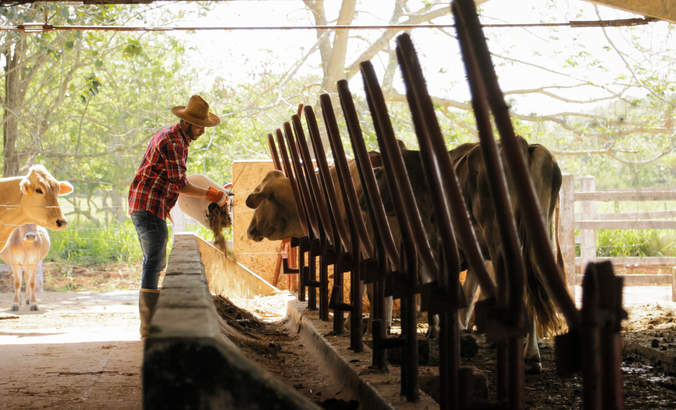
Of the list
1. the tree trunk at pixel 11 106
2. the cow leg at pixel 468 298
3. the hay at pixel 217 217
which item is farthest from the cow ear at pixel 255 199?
the tree trunk at pixel 11 106

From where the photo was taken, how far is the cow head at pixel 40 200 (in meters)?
9.28

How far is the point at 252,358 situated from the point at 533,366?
1.70 m

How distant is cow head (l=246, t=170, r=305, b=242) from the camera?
6723 millimetres

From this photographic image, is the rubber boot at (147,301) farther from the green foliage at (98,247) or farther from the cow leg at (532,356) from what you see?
the green foliage at (98,247)

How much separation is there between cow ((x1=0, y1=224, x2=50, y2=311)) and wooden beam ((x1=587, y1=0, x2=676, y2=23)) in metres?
7.54

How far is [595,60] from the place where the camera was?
663 inches

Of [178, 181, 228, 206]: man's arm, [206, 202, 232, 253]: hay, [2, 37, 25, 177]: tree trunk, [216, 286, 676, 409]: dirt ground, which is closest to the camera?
[216, 286, 676, 409]: dirt ground

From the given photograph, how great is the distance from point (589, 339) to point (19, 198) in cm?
877

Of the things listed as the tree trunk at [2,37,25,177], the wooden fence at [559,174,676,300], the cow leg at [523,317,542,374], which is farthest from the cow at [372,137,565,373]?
the tree trunk at [2,37,25,177]

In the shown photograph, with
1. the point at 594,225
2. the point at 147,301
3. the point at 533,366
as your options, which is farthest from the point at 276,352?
the point at 594,225

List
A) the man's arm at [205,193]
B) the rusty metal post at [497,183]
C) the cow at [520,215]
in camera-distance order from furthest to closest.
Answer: the man's arm at [205,193] → the cow at [520,215] → the rusty metal post at [497,183]

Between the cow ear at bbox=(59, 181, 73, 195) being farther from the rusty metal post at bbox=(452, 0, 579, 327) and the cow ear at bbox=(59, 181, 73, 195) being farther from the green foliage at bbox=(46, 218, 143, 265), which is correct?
the rusty metal post at bbox=(452, 0, 579, 327)

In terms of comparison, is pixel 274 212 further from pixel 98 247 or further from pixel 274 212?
pixel 98 247

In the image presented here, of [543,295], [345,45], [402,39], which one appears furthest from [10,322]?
[345,45]
